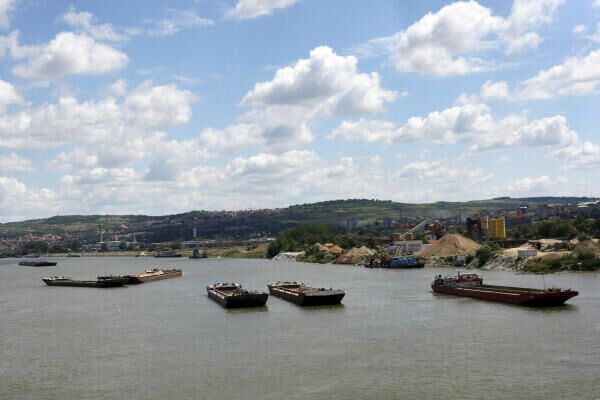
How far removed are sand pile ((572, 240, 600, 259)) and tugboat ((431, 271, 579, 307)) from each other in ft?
93.8

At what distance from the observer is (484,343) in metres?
41.7

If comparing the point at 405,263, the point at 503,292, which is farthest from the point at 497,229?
the point at 503,292

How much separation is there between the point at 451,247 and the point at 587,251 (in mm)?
52440

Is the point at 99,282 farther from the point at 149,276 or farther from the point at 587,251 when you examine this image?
the point at 587,251

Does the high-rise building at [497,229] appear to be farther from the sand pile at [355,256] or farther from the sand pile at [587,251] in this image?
the sand pile at [587,251]

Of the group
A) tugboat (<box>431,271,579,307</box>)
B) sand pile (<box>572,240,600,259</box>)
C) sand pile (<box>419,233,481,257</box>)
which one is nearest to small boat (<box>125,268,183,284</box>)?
sand pile (<box>419,233,481,257</box>)

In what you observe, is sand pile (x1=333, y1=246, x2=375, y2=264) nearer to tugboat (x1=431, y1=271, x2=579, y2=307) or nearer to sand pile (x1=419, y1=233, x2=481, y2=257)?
sand pile (x1=419, y1=233, x2=481, y2=257)

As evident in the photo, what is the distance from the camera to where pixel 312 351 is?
4147 centimetres

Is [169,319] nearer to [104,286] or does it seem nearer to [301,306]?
[301,306]

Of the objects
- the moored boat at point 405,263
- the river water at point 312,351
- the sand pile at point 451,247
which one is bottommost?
the river water at point 312,351

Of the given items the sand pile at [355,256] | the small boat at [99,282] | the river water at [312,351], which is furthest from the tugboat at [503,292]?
the sand pile at [355,256]

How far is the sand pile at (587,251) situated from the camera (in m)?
98.6

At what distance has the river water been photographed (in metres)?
32.1

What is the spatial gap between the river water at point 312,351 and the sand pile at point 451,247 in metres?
79.8
